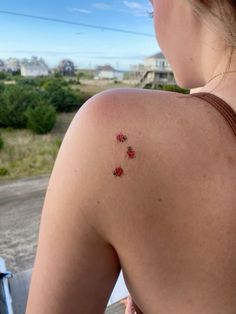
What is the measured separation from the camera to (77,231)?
289mm

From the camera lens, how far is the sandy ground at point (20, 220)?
3051 millimetres

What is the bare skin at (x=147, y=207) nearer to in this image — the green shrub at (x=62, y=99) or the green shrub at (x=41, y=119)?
the green shrub at (x=41, y=119)

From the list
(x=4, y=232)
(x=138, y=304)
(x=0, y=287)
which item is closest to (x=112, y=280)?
(x=138, y=304)

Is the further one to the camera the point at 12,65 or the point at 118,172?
the point at 12,65

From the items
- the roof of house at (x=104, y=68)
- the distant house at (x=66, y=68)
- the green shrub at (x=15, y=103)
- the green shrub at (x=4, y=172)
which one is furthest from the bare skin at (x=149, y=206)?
the roof of house at (x=104, y=68)

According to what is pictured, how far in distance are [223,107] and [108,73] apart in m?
14.8

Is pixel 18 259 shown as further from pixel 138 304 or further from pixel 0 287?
pixel 138 304

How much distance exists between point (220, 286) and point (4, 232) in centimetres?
374

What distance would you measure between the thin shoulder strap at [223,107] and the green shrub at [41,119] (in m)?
10.9

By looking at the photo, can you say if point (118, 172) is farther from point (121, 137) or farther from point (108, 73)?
point (108, 73)

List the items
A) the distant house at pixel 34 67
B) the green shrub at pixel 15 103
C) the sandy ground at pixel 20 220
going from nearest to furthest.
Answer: the sandy ground at pixel 20 220 → the green shrub at pixel 15 103 → the distant house at pixel 34 67

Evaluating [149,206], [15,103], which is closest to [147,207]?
[149,206]

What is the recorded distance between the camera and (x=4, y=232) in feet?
12.3

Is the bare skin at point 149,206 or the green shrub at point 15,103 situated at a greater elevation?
the bare skin at point 149,206
